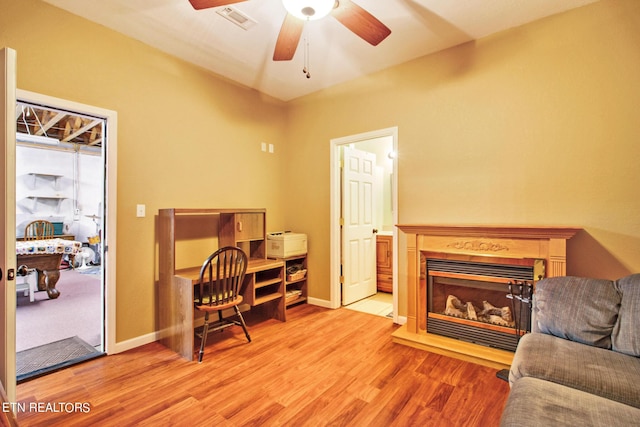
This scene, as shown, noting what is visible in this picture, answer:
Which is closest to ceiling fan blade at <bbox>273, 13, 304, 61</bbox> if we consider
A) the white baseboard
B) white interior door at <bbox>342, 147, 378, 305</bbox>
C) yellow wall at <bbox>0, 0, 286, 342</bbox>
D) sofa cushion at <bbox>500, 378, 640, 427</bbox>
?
yellow wall at <bbox>0, 0, 286, 342</bbox>

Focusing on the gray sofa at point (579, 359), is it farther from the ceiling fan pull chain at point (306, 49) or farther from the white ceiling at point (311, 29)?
the ceiling fan pull chain at point (306, 49)

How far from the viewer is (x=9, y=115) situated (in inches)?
62.2

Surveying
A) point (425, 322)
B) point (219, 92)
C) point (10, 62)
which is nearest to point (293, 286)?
point (425, 322)

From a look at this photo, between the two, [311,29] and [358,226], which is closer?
[311,29]

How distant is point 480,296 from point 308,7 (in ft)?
8.84

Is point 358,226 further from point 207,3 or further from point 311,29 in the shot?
point 207,3

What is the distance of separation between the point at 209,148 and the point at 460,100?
105 inches

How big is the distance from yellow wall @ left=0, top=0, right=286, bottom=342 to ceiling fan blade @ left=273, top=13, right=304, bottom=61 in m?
1.32

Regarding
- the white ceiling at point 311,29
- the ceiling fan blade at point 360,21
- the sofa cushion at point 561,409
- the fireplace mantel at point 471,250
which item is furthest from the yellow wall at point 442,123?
the sofa cushion at point 561,409

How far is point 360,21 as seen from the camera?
194cm

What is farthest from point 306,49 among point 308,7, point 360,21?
point 308,7

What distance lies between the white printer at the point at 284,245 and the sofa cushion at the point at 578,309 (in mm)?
2519

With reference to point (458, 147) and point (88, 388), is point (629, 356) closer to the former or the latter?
point (458, 147)

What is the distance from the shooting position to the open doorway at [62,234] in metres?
2.58
